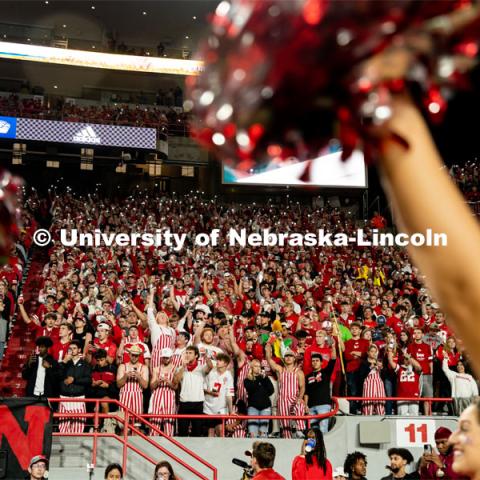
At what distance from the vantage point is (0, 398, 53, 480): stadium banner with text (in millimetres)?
6871

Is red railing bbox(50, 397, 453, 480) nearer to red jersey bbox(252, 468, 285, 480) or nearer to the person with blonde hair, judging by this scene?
the person with blonde hair

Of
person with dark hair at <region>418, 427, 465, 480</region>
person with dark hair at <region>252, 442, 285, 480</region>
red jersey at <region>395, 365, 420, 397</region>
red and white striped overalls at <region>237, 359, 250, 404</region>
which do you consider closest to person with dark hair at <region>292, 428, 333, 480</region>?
person with dark hair at <region>418, 427, 465, 480</region>

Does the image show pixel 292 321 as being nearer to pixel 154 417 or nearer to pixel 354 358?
pixel 354 358

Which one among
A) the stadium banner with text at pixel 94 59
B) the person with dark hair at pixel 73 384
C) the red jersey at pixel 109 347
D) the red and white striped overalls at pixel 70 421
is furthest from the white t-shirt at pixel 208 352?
the stadium banner with text at pixel 94 59

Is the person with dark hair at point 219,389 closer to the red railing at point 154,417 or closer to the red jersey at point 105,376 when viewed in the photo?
the red railing at point 154,417

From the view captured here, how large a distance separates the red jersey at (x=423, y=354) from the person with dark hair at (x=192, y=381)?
2928 millimetres

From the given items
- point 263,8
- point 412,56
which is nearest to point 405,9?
point 412,56

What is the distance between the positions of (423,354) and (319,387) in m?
1.74

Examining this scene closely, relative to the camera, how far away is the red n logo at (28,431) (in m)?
6.95

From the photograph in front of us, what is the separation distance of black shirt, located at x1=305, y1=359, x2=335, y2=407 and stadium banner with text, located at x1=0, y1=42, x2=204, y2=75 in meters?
18.4

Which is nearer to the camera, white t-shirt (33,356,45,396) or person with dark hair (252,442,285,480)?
person with dark hair (252,442,285,480)

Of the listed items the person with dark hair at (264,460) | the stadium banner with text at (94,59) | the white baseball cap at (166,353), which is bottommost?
the person with dark hair at (264,460)

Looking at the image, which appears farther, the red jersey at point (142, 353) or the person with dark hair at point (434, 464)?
the red jersey at point (142, 353)

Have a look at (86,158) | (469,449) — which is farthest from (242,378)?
(86,158)
